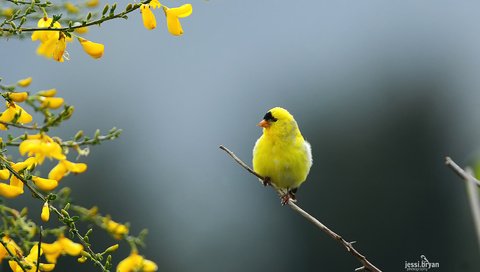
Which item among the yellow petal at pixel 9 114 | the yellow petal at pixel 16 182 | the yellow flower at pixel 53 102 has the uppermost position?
the yellow petal at pixel 9 114

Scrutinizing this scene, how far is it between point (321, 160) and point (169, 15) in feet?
71.2

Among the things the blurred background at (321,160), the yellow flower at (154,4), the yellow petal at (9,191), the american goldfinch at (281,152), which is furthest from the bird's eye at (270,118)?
the blurred background at (321,160)

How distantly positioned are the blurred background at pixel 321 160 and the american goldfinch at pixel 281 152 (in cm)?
1045

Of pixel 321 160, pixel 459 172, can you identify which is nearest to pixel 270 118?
pixel 459 172

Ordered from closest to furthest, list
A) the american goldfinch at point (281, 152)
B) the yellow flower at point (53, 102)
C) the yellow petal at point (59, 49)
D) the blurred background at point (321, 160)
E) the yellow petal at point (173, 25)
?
the yellow flower at point (53, 102), the yellow petal at point (59, 49), the yellow petal at point (173, 25), the american goldfinch at point (281, 152), the blurred background at point (321, 160)

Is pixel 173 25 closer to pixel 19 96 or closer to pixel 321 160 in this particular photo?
pixel 19 96

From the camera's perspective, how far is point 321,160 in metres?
24.3

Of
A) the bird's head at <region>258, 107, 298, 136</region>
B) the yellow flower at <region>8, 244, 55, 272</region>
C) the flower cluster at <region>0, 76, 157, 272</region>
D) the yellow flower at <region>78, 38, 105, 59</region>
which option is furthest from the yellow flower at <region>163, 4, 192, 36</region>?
the bird's head at <region>258, 107, 298, 136</region>

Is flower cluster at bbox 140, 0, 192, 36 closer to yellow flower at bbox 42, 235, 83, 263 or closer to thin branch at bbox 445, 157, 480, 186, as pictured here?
yellow flower at bbox 42, 235, 83, 263

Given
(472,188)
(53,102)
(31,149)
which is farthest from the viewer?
(31,149)

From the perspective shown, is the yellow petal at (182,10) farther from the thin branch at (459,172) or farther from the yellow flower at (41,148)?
the thin branch at (459,172)

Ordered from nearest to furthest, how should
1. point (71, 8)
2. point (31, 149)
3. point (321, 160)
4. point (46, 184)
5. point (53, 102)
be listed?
point (53, 102), point (31, 149), point (46, 184), point (71, 8), point (321, 160)

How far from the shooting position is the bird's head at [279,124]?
5.13 metres

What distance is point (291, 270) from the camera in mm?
26016
